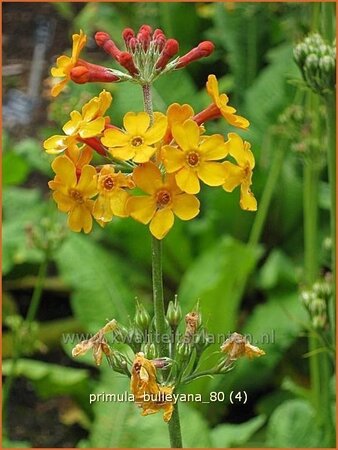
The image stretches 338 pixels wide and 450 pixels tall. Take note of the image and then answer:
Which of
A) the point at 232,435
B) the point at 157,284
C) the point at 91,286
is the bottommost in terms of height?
the point at 232,435

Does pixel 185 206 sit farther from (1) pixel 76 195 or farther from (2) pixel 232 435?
(2) pixel 232 435

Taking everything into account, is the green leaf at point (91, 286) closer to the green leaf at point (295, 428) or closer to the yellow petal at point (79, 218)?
Answer: the green leaf at point (295, 428)

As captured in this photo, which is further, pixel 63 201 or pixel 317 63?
pixel 317 63

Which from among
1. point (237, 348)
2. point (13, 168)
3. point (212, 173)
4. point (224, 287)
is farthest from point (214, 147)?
point (13, 168)

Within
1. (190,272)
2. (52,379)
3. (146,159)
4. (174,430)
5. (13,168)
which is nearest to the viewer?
(146,159)

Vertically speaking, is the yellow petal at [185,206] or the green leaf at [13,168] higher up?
the green leaf at [13,168]

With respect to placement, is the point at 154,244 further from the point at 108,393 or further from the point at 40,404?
the point at 40,404

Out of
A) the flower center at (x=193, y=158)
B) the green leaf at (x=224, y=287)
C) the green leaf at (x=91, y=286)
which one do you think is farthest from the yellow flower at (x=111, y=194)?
the green leaf at (x=91, y=286)
